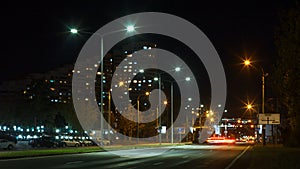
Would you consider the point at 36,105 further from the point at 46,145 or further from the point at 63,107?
the point at 46,145

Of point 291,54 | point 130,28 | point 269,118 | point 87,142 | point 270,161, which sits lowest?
point 87,142

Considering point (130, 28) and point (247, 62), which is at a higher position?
point (130, 28)

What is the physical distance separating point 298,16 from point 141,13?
23620 millimetres

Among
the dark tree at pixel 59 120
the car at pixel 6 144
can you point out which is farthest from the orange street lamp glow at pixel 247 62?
the dark tree at pixel 59 120

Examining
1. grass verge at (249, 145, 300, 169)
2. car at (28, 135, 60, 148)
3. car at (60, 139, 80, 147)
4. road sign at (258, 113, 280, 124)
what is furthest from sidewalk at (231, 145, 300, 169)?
car at (60, 139, 80, 147)

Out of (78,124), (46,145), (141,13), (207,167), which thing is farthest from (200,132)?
(207,167)

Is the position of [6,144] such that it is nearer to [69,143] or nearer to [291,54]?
[69,143]

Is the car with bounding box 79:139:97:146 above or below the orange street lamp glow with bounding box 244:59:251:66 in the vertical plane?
below

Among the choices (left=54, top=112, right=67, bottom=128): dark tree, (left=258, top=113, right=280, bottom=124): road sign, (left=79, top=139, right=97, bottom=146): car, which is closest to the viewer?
(left=258, top=113, right=280, bottom=124): road sign

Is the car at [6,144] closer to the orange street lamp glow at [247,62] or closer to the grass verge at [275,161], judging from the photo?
the orange street lamp glow at [247,62]

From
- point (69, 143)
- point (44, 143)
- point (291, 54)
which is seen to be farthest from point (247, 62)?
point (291, 54)

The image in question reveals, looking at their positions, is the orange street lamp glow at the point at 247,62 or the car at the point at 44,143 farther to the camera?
the car at the point at 44,143

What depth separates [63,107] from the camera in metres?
90.7

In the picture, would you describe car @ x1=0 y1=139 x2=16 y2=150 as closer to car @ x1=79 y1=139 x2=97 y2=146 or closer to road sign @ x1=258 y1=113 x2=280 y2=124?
car @ x1=79 y1=139 x2=97 y2=146
